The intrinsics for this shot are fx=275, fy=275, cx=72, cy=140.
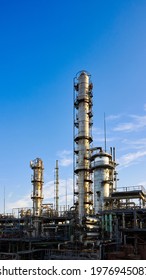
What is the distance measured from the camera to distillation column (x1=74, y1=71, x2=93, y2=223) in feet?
119

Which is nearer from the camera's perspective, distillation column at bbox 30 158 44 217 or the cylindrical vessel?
the cylindrical vessel

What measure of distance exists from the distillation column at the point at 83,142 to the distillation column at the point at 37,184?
10744 millimetres

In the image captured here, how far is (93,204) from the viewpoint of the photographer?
123ft

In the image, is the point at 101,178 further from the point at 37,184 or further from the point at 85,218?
the point at 37,184

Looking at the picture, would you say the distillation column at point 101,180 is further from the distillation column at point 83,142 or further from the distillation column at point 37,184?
the distillation column at point 37,184

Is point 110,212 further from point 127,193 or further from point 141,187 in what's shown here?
point 141,187

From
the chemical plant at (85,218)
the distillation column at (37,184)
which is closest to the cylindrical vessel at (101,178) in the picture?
the chemical plant at (85,218)

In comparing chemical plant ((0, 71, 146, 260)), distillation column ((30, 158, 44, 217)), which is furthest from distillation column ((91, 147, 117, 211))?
distillation column ((30, 158, 44, 217))

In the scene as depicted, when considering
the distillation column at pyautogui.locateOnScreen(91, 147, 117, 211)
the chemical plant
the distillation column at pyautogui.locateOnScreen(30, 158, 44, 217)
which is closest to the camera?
the chemical plant

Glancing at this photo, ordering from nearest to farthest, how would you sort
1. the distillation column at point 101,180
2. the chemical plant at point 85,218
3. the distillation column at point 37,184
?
the chemical plant at point 85,218 < the distillation column at point 101,180 < the distillation column at point 37,184

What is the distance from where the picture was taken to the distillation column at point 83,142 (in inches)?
1427

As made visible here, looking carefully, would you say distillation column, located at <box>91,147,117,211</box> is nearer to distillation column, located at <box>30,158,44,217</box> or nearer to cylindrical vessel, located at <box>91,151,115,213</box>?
cylindrical vessel, located at <box>91,151,115,213</box>

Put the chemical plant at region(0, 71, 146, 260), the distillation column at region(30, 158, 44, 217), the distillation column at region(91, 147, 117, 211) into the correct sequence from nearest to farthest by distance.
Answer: the chemical plant at region(0, 71, 146, 260)
the distillation column at region(91, 147, 117, 211)
the distillation column at region(30, 158, 44, 217)

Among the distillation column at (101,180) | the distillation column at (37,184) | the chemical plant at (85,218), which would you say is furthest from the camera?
the distillation column at (37,184)
